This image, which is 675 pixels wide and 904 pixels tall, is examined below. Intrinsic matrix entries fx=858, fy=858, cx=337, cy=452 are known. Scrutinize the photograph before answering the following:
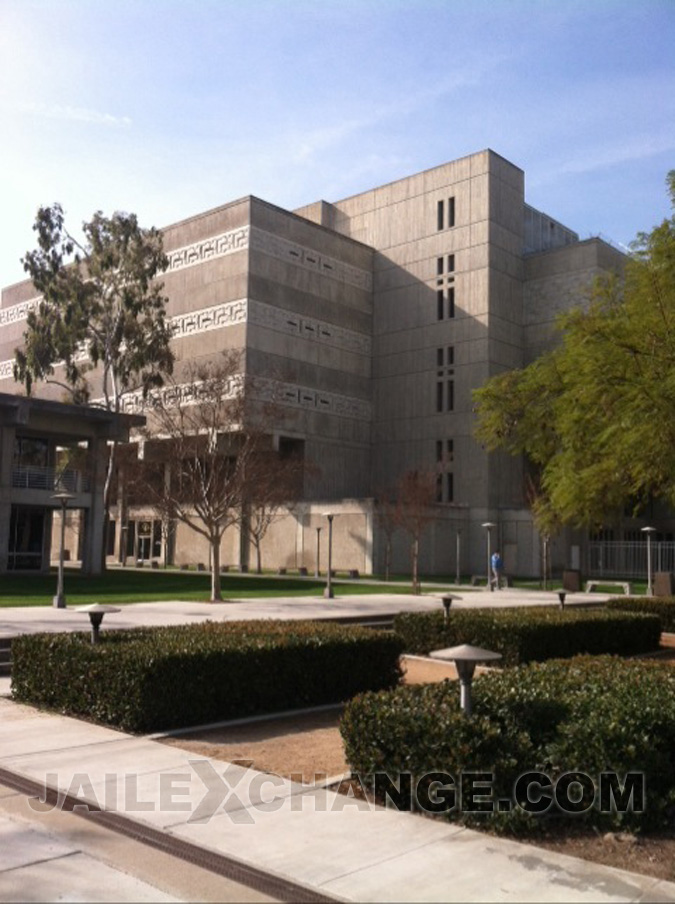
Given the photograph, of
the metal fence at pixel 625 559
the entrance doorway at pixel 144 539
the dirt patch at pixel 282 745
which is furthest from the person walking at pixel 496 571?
the entrance doorway at pixel 144 539

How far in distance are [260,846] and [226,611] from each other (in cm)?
1746

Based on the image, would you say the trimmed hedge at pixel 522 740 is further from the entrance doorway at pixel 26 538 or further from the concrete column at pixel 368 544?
the concrete column at pixel 368 544

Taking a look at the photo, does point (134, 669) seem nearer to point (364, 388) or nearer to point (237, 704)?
point (237, 704)

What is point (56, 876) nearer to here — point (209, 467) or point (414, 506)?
point (209, 467)

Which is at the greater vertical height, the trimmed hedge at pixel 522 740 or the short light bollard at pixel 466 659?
the short light bollard at pixel 466 659

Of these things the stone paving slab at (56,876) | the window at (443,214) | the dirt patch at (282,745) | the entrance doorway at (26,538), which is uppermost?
the window at (443,214)

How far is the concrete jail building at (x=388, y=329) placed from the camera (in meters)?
56.7

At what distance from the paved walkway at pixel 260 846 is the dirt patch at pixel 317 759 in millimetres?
316

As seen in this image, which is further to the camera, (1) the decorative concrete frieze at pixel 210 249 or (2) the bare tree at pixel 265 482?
(1) the decorative concrete frieze at pixel 210 249

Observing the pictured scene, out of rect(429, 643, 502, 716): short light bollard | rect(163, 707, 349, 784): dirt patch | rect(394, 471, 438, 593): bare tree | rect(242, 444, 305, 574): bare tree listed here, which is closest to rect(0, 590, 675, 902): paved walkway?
rect(163, 707, 349, 784): dirt patch

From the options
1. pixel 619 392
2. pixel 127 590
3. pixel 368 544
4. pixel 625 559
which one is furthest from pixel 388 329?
pixel 619 392

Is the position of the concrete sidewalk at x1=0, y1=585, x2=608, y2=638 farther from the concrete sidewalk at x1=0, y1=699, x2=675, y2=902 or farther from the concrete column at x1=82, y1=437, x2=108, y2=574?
the concrete column at x1=82, y1=437, x2=108, y2=574

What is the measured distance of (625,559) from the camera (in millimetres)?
56438

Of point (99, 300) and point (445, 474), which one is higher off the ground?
point (99, 300)
